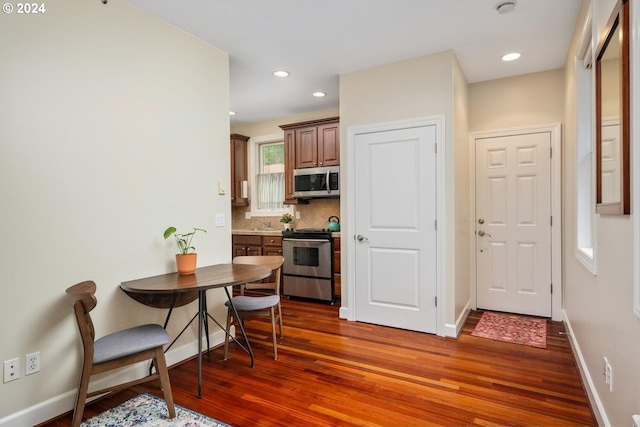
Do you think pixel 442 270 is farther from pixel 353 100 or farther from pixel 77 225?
pixel 77 225

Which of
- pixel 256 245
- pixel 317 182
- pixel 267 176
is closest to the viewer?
pixel 317 182

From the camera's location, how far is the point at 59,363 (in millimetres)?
2037

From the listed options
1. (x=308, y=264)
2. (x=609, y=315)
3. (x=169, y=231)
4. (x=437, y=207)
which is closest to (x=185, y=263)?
(x=169, y=231)

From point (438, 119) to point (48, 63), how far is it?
293 centimetres

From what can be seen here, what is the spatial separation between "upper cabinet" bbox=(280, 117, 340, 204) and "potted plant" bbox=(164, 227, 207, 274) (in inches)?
94.3

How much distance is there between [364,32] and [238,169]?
10.9 feet

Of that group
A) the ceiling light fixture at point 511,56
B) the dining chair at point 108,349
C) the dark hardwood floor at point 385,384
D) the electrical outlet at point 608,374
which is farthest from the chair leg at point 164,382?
the ceiling light fixture at point 511,56

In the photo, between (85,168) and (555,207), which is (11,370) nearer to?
(85,168)

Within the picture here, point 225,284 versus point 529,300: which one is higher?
point 225,284

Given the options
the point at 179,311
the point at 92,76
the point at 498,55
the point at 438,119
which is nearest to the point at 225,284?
the point at 179,311

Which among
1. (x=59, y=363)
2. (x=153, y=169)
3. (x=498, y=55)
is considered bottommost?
(x=59, y=363)

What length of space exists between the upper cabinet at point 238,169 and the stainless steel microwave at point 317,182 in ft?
3.78

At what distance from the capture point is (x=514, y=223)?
3.85m

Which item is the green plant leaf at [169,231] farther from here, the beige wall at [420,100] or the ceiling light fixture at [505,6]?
the ceiling light fixture at [505,6]
